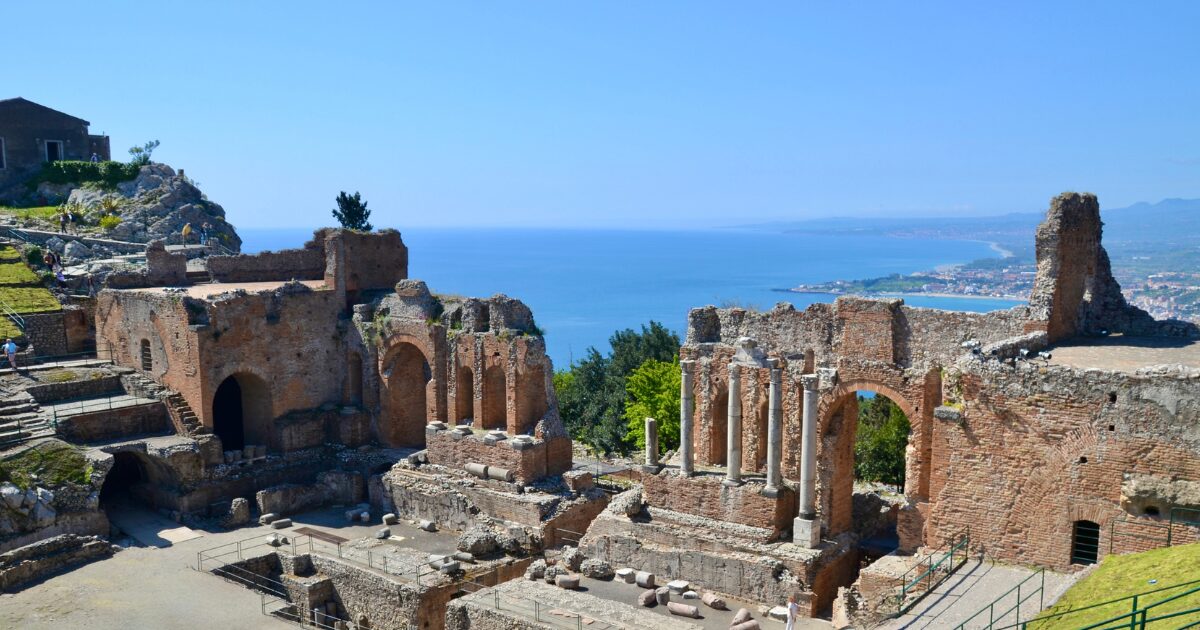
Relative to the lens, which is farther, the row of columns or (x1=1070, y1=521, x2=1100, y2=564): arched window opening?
the row of columns

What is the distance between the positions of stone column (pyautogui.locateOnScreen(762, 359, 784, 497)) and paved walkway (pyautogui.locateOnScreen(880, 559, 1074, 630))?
177 inches

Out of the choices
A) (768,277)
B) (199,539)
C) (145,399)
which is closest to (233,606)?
(199,539)

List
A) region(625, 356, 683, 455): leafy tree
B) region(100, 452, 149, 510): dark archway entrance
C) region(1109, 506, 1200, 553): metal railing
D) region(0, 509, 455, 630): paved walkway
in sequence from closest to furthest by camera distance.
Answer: region(1109, 506, 1200, 553): metal railing < region(0, 509, 455, 630): paved walkway < region(100, 452, 149, 510): dark archway entrance < region(625, 356, 683, 455): leafy tree

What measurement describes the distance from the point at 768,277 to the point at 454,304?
153882 millimetres

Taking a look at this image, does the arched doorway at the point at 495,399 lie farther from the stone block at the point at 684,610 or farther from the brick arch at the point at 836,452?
the brick arch at the point at 836,452

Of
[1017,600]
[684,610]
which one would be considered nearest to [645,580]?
[684,610]

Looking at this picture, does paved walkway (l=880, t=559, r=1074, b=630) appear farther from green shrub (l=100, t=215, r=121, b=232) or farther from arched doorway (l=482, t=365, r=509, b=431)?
green shrub (l=100, t=215, r=121, b=232)

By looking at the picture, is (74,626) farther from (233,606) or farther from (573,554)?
(573,554)

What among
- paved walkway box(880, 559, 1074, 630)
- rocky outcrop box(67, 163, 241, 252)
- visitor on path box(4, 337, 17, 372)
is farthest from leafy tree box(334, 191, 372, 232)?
paved walkway box(880, 559, 1074, 630)

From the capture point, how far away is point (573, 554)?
21469 millimetres

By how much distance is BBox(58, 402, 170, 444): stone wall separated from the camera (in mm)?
25547

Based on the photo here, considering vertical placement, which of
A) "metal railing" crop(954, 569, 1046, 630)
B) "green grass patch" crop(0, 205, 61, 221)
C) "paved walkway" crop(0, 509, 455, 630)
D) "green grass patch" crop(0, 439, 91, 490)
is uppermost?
"green grass patch" crop(0, 205, 61, 221)

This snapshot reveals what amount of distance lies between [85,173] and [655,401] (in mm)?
29017

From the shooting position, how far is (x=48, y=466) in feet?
76.8
